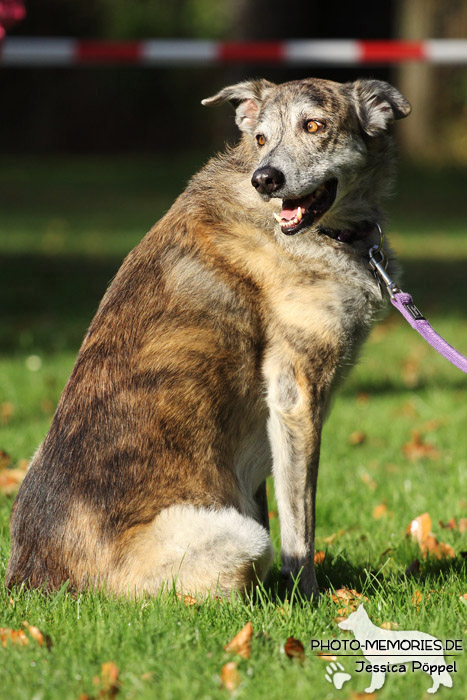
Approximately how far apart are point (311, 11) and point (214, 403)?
55.5 ft

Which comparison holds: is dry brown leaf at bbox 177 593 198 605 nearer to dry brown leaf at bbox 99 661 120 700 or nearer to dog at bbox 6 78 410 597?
dog at bbox 6 78 410 597

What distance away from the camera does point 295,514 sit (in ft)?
11.8

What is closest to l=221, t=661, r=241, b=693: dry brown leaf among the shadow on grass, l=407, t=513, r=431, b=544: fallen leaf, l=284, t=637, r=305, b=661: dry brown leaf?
l=284, t=637, r=305, b=661: dry brown leaf

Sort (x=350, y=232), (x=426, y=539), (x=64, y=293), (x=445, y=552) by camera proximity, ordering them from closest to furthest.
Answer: (x=350, y=232), (x=445, y=552), (x=426, y=539), (x=64, y=293)

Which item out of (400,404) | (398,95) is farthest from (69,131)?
(398,95)

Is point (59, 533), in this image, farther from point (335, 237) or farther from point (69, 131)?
point (69, 131)

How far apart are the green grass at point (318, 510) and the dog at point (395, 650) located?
0.04 meters

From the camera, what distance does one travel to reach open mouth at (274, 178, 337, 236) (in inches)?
142

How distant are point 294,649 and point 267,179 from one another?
1712mm

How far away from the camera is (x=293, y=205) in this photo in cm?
369

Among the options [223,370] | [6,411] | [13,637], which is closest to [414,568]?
[223,370]

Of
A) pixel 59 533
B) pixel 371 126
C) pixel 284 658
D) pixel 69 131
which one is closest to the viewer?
pixel 284 658

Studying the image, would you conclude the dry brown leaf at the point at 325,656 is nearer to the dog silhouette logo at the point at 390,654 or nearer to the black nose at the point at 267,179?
the dog silhouette logo at the point at 390,654

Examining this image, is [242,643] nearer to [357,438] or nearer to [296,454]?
[296,454]
